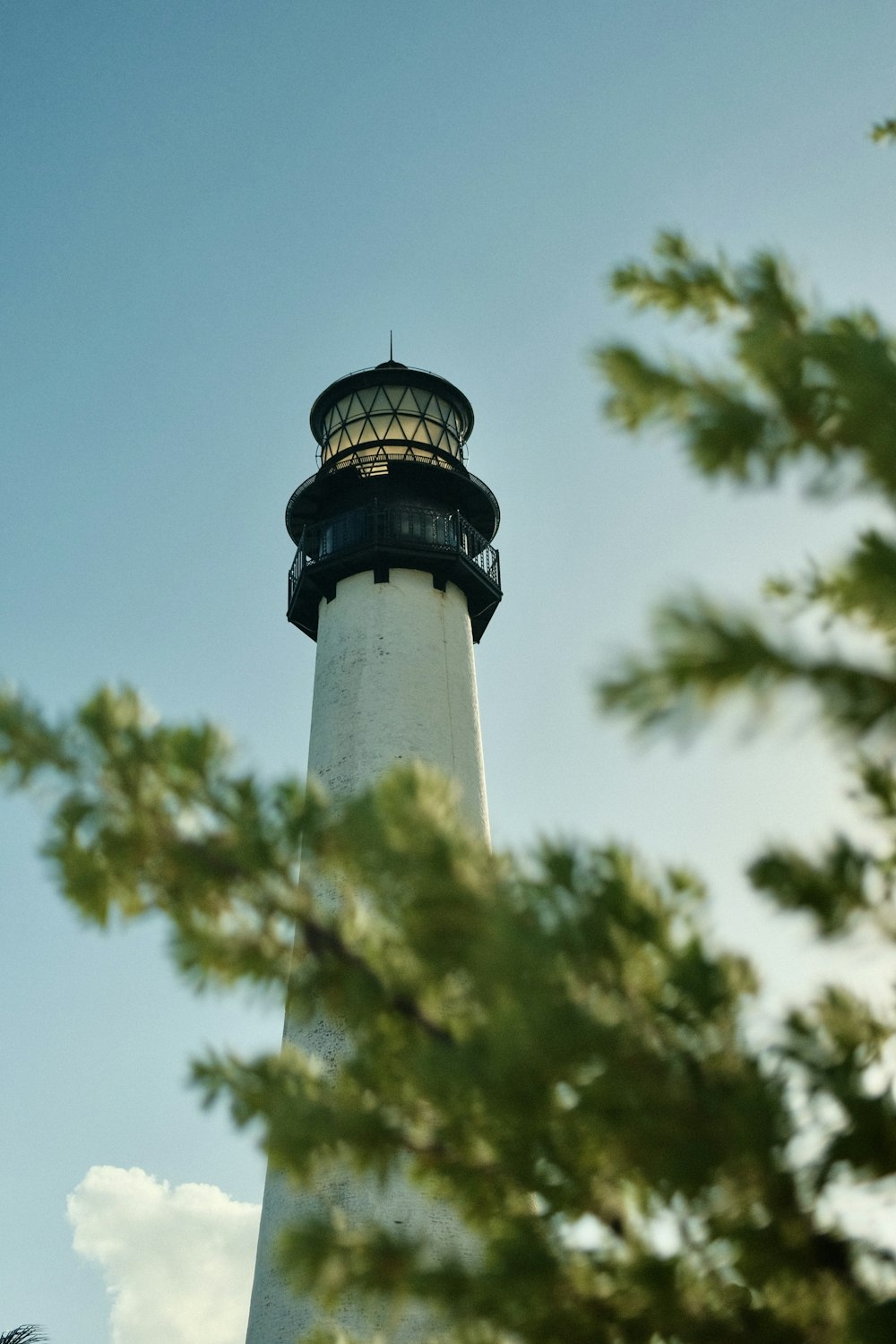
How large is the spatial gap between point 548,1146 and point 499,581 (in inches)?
618

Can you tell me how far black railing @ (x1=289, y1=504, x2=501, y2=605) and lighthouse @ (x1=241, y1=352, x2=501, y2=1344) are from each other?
3 cm

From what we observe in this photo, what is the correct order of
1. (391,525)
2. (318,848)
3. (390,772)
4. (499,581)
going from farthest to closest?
(499,581) → (391,525) → (318,848) → (390,772)

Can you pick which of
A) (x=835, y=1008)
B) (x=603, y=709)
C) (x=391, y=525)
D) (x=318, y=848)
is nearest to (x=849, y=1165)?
(x=835, y=1008)

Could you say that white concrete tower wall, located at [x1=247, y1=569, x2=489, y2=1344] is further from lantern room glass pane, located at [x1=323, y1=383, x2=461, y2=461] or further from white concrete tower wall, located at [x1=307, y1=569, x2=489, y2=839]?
lantern room glass pane, located at [x1=323, y1=383, x2=461, y2=461]

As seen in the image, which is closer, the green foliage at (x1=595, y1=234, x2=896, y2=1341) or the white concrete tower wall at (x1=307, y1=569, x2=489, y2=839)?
the green foliage at (x1=595, y1=234, x2=896, y2=1341)

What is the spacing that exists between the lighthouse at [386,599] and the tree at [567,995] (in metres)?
8.94

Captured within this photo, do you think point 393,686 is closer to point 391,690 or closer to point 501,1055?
point 391,690

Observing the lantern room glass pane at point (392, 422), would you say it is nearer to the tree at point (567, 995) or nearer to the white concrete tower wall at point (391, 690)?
the white concrete tower wall at point (391, 690)

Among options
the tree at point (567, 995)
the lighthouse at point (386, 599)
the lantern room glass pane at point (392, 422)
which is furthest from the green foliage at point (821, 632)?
the lantern room glass pane at point (392, 422)

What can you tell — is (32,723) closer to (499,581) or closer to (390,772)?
(390,772)

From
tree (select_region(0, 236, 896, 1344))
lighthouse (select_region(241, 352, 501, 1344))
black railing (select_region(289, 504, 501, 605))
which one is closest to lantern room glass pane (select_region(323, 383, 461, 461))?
lighthouse (select_region(241, 352, 501, 1344))

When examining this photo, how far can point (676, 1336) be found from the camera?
269 cm

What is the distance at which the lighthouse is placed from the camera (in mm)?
12133

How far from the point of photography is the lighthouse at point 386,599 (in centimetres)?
1213
